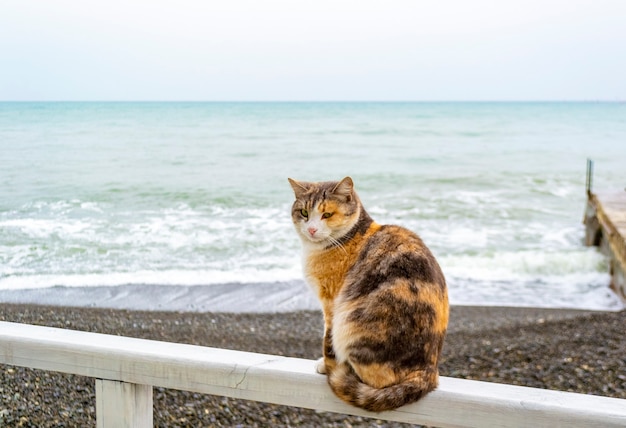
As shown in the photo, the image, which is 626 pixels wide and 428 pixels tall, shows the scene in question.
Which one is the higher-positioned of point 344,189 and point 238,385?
point 344,189

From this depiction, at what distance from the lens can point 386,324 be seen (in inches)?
61.1

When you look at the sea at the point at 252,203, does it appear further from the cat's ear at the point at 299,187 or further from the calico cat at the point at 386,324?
the calico cat at the point at 386,324

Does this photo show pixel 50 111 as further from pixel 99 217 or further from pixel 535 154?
pixel 535 154

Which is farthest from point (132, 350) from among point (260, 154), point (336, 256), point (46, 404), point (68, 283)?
point (260, 154)

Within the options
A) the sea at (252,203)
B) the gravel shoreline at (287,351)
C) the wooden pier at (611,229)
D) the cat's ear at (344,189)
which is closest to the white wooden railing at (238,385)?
the cat's ear at (344,189)

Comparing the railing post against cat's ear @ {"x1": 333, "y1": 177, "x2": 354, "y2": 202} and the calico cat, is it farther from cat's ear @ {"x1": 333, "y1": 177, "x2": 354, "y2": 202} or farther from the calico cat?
cat's ear @ {"x1": 333, "y1": 177, "x2": 354, "y2": 202}

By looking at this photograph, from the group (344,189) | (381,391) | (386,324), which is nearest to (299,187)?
(344,189)

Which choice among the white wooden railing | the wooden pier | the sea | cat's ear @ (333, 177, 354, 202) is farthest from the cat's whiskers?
the wooden pier

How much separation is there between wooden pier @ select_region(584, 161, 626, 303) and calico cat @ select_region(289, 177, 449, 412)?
18.9 ft

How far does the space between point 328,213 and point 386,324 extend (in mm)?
426

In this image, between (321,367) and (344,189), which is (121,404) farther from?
(344,189)

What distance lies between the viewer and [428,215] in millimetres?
10609

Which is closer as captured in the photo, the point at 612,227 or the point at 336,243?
the point at 336,243

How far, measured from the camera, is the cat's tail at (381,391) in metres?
1.47
